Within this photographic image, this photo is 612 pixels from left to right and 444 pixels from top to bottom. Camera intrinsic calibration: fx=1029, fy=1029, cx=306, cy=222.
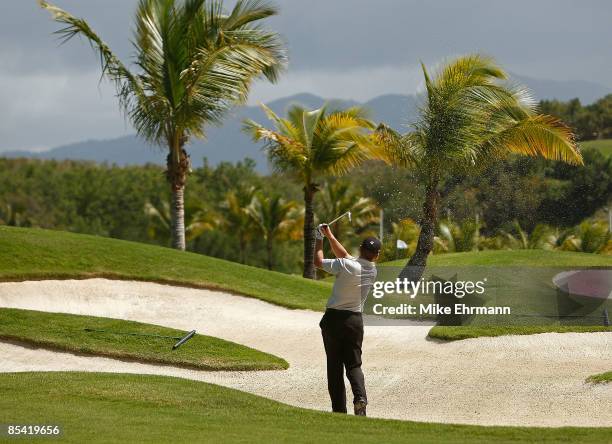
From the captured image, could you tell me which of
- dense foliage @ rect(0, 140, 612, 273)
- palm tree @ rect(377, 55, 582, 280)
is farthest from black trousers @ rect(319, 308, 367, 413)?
dense foliage @ rect(0, 140, 612, 273)

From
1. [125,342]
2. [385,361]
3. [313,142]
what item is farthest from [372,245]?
[313,142]

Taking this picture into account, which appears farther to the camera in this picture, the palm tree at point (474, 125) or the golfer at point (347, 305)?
the palm tree at point (474, 125)

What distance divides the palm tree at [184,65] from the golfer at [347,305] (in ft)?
53.2

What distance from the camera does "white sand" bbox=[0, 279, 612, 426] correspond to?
531 inches

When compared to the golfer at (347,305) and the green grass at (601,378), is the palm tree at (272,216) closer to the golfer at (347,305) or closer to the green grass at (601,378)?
the green grass at (601,378)

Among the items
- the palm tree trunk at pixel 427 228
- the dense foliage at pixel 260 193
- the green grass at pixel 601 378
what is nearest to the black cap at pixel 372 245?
the green grass at pixel 601 378

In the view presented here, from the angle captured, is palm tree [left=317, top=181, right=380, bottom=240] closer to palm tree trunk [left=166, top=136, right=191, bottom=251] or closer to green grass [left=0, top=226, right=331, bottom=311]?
palm tree trunk [left=166, top=136, right=191, bottom=251]

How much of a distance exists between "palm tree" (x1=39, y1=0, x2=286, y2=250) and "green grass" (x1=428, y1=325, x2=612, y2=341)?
11562mm

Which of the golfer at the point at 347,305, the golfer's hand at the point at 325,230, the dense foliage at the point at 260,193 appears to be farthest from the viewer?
the dense foliage at the point at 260,193

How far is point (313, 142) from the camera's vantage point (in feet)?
98.0

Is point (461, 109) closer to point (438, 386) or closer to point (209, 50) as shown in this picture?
point (209, 50)

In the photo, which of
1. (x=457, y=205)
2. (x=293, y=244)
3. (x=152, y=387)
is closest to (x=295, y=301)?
(x=152, y=387)

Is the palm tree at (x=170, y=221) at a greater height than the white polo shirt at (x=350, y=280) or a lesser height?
greater

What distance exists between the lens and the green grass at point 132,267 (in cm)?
2253
